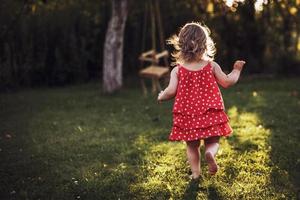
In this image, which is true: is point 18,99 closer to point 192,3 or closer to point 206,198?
point 192,3

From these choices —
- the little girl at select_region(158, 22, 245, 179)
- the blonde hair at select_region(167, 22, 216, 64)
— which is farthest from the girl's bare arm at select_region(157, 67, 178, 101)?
the blonde hair at select_region(167, 22, 216, 64)

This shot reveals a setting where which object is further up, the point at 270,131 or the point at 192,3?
the point at 192,3

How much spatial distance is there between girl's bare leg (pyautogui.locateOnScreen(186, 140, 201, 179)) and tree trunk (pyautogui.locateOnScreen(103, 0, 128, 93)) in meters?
5.42

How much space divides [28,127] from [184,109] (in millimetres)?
3594

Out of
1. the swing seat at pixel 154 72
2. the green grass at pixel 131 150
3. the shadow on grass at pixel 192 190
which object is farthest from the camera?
the swing seat at pixel 154 72

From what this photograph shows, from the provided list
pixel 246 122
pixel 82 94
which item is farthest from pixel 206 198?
pixel 82 94

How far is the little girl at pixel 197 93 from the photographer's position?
5082mm

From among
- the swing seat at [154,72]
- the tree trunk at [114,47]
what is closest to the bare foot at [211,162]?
the swing seat at [154,72]

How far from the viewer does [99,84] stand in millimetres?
12047

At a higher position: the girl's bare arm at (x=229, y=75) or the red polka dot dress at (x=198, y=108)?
the girl's bare arm at (x=229, y=75)

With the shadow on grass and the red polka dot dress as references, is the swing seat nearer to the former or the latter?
the red polka dot dress

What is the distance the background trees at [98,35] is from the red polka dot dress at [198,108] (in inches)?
266

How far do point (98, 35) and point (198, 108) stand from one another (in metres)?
7.67

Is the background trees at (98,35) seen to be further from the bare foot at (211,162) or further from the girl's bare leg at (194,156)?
the bare foot at (211,162)
